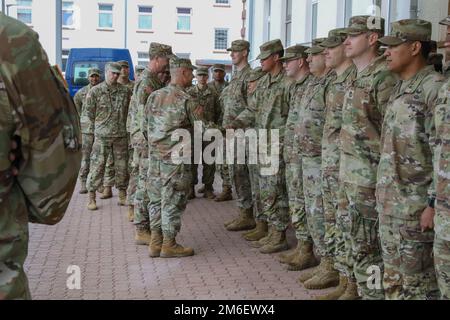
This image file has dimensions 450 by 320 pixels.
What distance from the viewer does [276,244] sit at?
21.1 ft

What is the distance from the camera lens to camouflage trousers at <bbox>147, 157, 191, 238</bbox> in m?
6.12

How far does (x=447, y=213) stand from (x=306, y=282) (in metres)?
2.25

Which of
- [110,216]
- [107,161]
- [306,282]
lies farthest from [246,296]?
[107,161]

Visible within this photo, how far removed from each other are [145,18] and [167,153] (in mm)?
28687

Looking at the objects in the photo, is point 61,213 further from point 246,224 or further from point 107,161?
point 107,161

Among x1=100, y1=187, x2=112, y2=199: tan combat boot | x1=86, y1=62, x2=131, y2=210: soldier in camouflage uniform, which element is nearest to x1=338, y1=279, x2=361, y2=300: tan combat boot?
x1=86, y1=62, x2=131, y2=210: soldier in camouflage uniform

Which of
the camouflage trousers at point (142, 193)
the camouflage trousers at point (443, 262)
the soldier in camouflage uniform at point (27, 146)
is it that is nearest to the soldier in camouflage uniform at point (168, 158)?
the camouflage trousers at point (142, 193)

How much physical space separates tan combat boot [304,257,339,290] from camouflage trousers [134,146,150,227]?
2304 millimetres

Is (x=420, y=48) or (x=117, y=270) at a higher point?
(x=420, y=48)

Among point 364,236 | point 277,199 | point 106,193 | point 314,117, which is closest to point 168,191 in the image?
point 277,199

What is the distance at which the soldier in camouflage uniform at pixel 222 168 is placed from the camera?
9.63m

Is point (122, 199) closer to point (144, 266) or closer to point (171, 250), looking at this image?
point (171, 250)

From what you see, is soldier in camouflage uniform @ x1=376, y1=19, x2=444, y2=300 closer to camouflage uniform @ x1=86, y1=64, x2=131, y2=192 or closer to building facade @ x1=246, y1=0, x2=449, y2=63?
building facade @ x1=246, y1=0, x2=449, y2=63

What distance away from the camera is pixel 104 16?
33.1 metres
